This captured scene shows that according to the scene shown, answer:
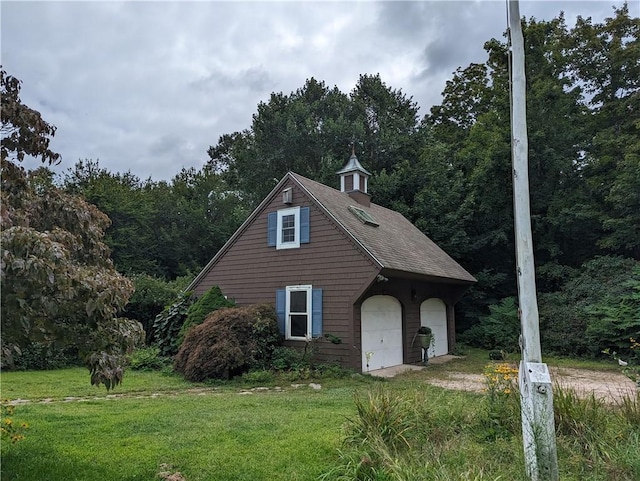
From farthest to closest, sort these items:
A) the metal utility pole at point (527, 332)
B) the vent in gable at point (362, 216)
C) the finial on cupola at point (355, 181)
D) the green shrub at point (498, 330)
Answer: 1. the green shrub at point (498, 330)
2. the finial on cupola at point (355, 181)
3. the vent in gable at point (362, 216)
4. the metal utility pole at point (527, 332)

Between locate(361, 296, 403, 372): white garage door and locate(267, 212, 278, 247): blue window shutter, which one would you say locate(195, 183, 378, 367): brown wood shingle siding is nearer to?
locate(267, 212, 278, 247): blue window shutter

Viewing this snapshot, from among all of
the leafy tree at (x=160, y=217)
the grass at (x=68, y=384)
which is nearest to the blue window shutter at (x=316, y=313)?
the grass at (x=68, y=384)

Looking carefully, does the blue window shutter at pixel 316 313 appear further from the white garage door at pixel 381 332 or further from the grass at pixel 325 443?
the grass at pixel 325 443

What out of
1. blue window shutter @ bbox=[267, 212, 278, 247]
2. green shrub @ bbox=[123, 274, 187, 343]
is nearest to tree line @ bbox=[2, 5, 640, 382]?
green shrub @ bbox=[123, 274, 187, 343]

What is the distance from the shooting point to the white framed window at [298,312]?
11.7 m

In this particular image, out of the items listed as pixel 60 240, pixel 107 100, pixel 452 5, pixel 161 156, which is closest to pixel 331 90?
pixel 161 156

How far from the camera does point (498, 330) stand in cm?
1677

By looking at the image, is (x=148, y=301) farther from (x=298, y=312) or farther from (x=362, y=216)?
(x=362, y=216)

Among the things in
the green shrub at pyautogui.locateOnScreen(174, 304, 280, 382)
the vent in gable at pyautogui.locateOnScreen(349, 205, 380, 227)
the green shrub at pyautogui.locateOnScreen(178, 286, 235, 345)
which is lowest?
the green shrub at pyautogui.locateOnScreen(174, 304, 280, 382)

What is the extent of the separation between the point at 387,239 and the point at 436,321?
3.80 m

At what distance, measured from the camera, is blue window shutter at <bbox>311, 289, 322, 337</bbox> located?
11402 mm

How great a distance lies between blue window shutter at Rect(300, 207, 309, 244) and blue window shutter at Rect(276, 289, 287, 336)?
59.3 inches

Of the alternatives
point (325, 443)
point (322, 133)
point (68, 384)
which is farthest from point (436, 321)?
point (322, 133)

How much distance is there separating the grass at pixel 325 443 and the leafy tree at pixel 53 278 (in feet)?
3.74
